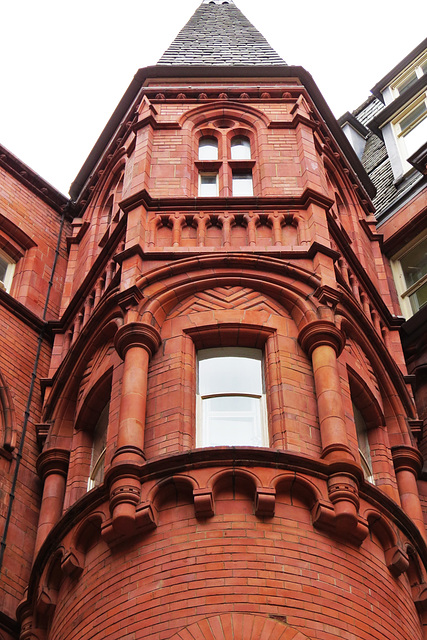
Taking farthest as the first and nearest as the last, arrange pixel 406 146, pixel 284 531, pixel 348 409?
pixel 406 146
pixel 348 409
pixel 284 531

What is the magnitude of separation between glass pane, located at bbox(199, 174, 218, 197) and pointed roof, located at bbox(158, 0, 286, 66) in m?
3.92

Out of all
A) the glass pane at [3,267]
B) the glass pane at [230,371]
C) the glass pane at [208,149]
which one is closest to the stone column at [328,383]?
the glass pane at [230,371]

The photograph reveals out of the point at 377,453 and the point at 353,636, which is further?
the point at 377,453

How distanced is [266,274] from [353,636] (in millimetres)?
6078

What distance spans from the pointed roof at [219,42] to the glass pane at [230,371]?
9.00 meters

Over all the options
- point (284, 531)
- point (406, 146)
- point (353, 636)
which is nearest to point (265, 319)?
point (284, 531)

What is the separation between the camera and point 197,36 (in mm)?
25547

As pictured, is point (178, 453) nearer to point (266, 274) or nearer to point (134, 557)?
point (134, 557)

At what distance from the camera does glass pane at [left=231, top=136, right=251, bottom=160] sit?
18.9 metres

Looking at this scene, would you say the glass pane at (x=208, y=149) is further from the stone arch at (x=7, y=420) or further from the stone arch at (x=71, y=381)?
the stone arch at (x=7, y=420)

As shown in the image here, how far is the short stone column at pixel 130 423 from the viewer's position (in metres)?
11.8

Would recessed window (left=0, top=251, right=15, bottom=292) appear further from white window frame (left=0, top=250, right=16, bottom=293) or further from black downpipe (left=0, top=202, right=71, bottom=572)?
black downpipe (left=0, top=202, right=71, bottom=572)

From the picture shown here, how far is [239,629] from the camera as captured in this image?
10.4 metres

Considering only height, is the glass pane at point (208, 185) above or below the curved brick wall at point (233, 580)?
above
